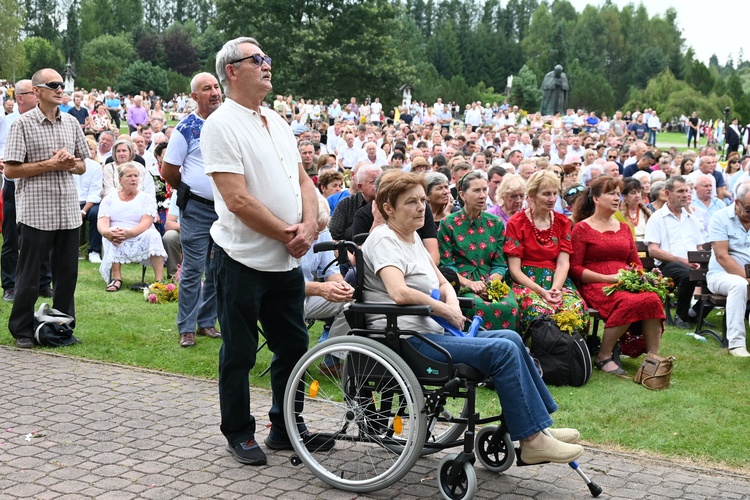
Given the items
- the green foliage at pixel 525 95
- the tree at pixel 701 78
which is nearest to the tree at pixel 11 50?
the green foliage at pixel 525 95

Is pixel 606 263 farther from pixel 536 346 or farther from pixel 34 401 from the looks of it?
pixel 34 401

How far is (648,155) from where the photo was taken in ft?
55.1

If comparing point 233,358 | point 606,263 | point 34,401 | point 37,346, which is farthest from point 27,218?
point 606,263

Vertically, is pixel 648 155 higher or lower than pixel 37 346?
higher

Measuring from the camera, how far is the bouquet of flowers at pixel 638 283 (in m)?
7.63

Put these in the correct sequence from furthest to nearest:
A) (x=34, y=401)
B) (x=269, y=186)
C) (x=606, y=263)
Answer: (x=606, y=263) < (x=34, y=401) < (x=269, y=186)

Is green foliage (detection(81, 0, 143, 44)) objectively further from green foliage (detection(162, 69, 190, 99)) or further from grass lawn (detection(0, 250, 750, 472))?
grass lawn (detection(0, 250, 750, 472))

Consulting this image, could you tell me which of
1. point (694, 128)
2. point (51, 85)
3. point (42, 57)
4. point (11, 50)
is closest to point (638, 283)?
point (51, 85)

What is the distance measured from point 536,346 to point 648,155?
10.5m

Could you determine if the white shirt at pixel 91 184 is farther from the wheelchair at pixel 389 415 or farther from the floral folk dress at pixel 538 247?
the wheelchair at pixel 389 415

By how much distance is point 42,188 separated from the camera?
7.60 meters

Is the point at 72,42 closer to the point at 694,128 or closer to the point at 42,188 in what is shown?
the point at 694,128

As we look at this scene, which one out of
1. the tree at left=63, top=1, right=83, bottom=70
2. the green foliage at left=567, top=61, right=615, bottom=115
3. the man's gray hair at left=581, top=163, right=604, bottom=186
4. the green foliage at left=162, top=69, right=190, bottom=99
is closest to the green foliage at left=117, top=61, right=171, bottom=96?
the green foliage at left=162, top=69, right=190, bottom=99

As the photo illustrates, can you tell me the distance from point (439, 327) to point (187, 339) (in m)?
3.47
